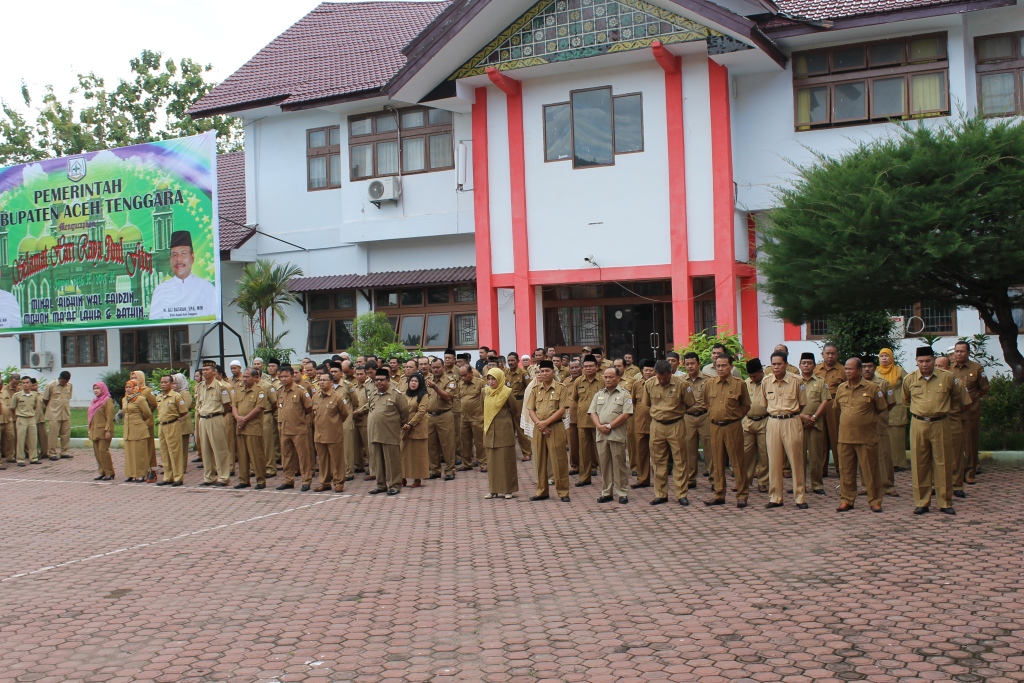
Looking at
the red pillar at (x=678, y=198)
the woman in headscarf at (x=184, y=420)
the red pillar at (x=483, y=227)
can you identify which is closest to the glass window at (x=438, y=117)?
the red pillar at (x=483, y=227)

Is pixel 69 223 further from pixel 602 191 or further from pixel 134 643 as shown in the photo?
pixel 134 643

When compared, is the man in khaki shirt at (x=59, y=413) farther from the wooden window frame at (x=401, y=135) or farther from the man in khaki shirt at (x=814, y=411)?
the man in khaki shirt at (x=814, y=411)

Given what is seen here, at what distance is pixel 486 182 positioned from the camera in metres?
21.0

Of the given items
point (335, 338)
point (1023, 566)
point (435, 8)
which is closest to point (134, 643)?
point (1023, 566)

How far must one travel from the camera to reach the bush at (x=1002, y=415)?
48.2 feet

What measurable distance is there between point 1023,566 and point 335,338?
18.6 metres

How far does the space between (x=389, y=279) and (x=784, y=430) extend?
45.1 ft

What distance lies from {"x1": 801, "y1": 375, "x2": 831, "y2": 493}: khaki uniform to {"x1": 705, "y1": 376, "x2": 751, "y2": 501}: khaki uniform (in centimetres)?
83

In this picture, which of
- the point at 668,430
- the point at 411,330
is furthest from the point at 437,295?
the point at 668,430

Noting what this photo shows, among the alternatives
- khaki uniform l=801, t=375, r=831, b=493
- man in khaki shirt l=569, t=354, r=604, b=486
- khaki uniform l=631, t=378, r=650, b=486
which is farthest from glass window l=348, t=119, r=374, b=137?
khaki uniform l=801, t=375, r=831, b=493

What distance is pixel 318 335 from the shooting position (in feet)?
82.0

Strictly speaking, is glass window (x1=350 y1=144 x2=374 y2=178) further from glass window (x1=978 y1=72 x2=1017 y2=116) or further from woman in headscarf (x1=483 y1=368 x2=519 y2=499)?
glass window (x1=978 y1=72 x2=1017 y2=116)

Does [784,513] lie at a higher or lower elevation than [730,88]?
lower

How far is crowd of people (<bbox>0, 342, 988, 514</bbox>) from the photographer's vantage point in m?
11.0
